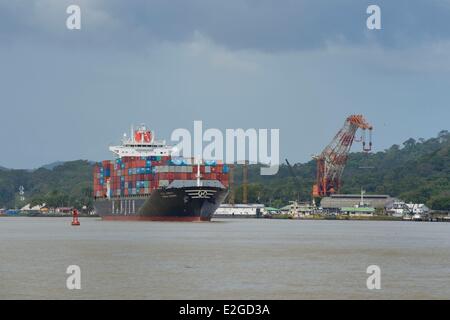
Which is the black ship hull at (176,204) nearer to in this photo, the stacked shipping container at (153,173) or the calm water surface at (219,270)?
the stacked shipping container at (153,173)

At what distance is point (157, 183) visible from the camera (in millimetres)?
162250

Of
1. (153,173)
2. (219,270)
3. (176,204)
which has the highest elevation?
(153,173)

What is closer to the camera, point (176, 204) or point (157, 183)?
point (176, 204)

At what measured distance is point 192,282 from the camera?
2215 inches

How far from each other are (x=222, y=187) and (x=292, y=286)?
106 meters

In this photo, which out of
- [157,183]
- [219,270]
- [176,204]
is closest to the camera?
[219,270]

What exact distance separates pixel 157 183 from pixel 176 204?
876cm

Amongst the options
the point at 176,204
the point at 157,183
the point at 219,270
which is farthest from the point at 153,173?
the point at 219,270

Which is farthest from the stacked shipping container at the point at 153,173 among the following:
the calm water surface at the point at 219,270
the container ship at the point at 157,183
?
the calm water surface at the point at 219,270

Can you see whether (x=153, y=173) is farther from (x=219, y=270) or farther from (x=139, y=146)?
(x=219, y=270)

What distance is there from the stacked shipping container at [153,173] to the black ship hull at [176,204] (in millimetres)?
2017
